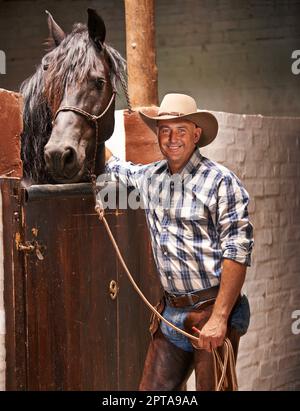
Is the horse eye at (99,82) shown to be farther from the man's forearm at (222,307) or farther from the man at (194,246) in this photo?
the man's forearm at (222,307)

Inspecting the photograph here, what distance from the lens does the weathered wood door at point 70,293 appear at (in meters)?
3.30

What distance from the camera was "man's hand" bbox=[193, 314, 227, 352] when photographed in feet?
10.1

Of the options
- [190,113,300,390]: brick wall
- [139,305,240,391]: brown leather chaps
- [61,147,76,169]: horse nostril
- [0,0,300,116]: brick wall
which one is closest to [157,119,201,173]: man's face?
[61,147,76,169]: horse nostril

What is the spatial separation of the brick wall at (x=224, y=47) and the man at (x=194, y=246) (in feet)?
18.5

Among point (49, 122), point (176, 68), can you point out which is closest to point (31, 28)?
point (176, 68)

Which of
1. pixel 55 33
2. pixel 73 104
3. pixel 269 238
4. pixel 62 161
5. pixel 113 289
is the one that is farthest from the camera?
pixel 269 238

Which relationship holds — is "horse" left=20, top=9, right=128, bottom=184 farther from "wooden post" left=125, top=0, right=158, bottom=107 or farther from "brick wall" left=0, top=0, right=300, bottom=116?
"brick wall" left=0, top=0, right=300, bottom=116

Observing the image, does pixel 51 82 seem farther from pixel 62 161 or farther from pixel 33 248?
pixel 33 248

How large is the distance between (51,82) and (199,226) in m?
0.96

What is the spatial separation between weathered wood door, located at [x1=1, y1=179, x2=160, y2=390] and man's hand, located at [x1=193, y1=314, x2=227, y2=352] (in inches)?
28.3

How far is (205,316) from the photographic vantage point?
3.14 meters

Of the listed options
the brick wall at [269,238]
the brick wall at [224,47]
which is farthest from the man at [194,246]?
the brick wall at [224,47]

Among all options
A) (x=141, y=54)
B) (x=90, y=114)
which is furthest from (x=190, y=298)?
(x=141, y=54)

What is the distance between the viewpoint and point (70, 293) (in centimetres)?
358
